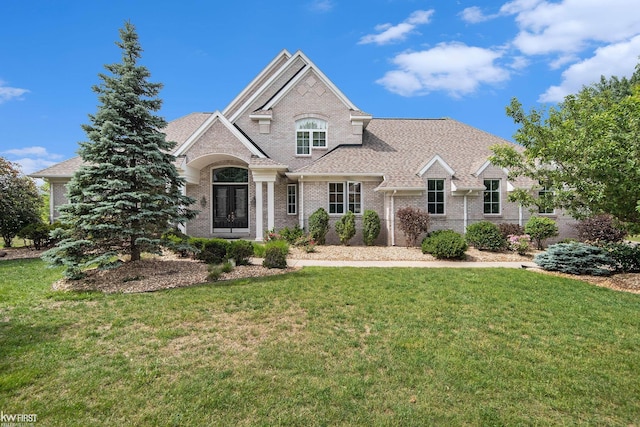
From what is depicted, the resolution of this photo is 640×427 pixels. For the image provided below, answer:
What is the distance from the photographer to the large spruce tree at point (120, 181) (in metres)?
9.02

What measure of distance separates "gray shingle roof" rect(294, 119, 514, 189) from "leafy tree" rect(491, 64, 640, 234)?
17.3 feet

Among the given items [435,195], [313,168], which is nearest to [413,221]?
[435,195]

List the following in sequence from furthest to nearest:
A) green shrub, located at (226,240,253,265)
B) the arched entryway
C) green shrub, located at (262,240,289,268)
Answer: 1. the arched entryway
2. green shrub, located at (226,240,253,265)
3. green shrub, located at (262,240,289,268)

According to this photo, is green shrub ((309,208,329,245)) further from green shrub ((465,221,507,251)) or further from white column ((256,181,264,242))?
green shrub ((465,221,507,251))

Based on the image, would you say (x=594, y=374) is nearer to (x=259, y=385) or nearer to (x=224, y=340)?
(x=259, y=385)

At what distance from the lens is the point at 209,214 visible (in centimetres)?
1847

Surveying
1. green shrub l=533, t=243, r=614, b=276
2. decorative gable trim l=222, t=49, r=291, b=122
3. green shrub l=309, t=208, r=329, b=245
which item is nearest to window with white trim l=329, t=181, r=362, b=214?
green shrub l=309, t=208, r=329, b=245

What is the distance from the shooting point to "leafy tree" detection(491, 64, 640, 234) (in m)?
8.89

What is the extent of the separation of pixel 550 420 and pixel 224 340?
4.39 metres

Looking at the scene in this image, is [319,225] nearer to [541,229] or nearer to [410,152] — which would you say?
[410,152]

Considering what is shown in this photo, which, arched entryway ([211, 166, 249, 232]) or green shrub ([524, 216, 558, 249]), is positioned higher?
arched entryway ([211, 166, 249, 232])

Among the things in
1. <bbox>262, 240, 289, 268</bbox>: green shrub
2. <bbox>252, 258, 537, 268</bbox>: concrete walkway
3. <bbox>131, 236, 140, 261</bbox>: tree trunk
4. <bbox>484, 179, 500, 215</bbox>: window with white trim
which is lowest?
<bbox>252, 258, 537, 268</bbox>: concrete walkway

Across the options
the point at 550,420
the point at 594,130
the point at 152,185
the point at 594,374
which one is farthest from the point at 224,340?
the point at 594,130

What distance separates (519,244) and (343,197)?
8.24m
